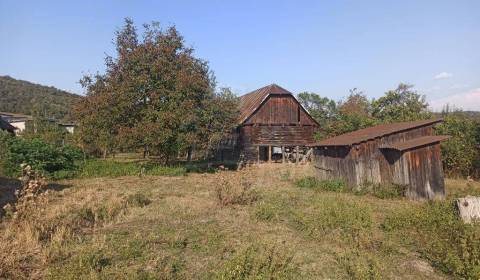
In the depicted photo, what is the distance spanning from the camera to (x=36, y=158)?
63.7 feet

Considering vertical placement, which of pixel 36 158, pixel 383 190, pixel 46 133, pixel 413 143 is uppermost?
pixel 46 133

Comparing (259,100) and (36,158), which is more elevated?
(259,100)

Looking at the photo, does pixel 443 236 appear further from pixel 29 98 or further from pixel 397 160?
pixel 29 98

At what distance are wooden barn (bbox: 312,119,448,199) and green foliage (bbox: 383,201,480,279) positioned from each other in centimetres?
290

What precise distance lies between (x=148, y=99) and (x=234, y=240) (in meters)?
15.6

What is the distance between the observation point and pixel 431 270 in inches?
252

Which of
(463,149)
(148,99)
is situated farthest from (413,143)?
(148,99)

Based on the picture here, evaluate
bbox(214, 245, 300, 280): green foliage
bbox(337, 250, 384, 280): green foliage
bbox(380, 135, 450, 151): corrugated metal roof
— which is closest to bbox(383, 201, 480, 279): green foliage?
bbox(337, 250, 384, 280): green foliage

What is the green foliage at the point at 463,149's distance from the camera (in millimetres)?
19484

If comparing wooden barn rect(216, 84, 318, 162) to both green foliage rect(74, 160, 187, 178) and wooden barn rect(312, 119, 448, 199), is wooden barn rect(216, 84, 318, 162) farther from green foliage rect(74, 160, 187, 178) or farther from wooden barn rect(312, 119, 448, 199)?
wooden barn rect(312, 119, 448, 199)

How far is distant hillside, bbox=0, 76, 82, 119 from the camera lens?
82.5m

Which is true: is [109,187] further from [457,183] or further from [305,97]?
[305,97]

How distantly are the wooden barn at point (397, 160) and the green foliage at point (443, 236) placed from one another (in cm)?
290

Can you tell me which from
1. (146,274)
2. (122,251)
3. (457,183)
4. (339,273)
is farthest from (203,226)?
(457,183)
